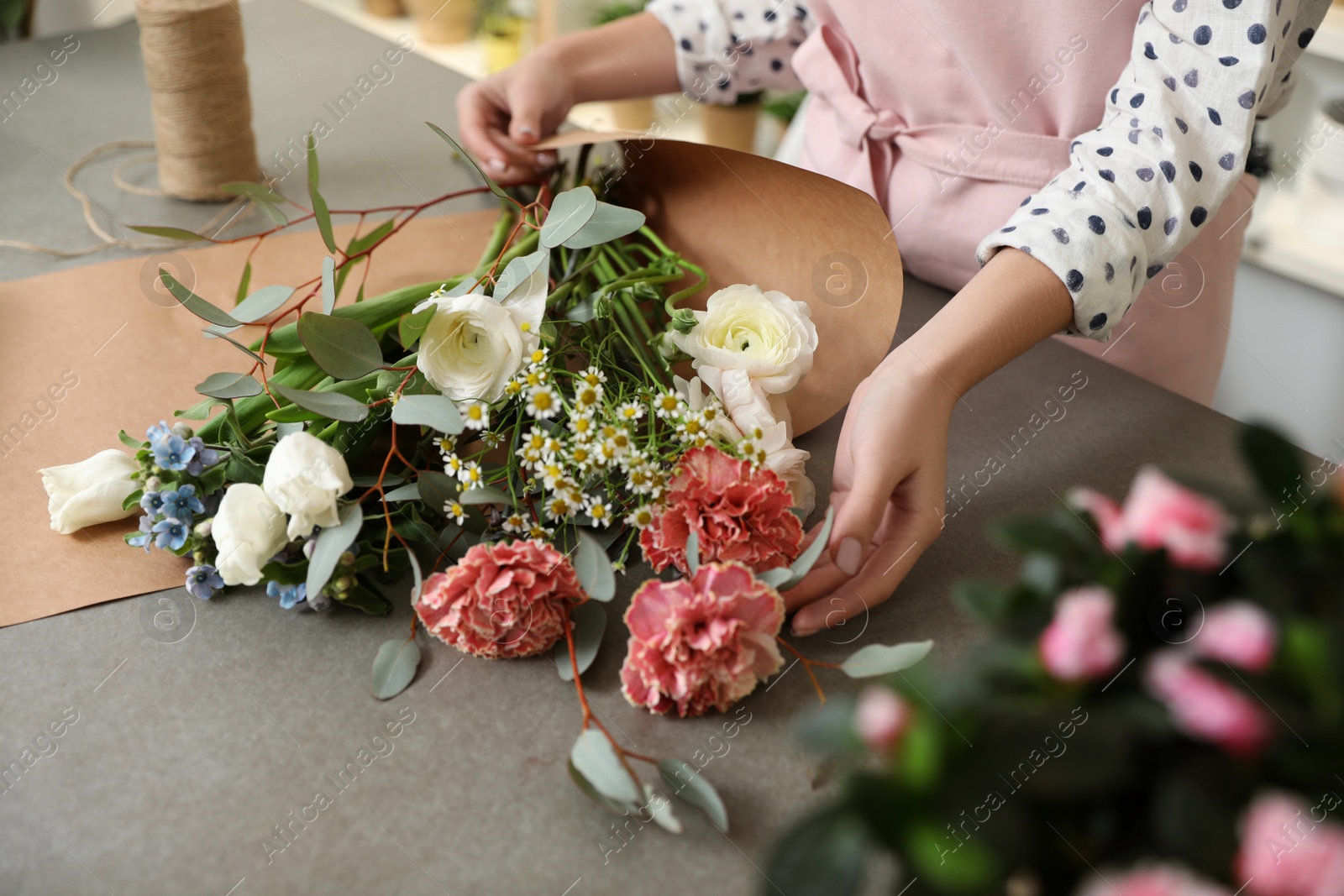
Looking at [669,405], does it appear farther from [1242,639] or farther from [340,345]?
[1242,639]

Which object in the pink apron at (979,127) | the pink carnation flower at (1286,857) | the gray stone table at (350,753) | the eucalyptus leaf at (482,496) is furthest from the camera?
the pink apron at (979,127)

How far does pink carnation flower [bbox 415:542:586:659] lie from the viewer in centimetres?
48

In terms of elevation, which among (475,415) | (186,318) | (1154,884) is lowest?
(186,318)

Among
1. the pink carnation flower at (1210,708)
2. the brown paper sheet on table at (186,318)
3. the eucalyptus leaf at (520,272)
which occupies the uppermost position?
the pink carnation flower at (1210,708)

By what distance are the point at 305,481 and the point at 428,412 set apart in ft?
0.25

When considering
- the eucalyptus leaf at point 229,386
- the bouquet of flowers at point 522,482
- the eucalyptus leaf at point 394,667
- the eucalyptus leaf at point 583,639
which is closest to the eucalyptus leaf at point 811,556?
the bouquet of flowers at point 522,482

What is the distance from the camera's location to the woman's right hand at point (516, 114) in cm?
91

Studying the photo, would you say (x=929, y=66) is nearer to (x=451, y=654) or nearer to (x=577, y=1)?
(x=451, y=654)

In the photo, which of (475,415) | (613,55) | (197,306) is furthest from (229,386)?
(613,55)

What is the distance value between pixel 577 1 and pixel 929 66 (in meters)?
2.51

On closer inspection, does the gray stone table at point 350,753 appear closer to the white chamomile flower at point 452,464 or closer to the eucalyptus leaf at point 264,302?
the white chamomile flower at point 452,464

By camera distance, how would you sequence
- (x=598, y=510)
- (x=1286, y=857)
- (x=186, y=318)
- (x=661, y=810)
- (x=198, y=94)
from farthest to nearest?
(x=198, y=94)
(x=186, y=318)
(x=598, y=510)
(x=661, y=810)
(x=1286, y=857)

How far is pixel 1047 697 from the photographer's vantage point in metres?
0.25

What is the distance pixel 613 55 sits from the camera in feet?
3.31
